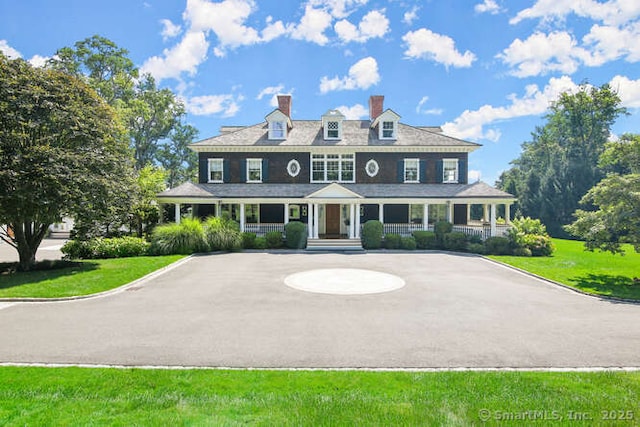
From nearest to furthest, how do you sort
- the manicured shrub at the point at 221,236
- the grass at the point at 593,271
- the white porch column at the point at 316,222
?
the grass at the point at 593,271
the manicured shrub at the point at 221,236
the white porch column at the point at 316,222

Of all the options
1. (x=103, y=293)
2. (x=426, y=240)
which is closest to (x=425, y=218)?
(x=426, y=240)

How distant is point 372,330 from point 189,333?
3.88 meters

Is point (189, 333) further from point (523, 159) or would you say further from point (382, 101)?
point (523, 159)

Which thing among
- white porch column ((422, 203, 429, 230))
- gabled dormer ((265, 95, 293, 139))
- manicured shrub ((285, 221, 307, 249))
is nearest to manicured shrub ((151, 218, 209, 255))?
manicured shrub ((285, 221, 307, 249))

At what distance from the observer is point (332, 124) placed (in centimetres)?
2473

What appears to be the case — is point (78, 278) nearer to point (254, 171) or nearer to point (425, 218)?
point (254, 171)

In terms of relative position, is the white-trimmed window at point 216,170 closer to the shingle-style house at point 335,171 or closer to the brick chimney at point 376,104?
the shingle-style house at point 335,171

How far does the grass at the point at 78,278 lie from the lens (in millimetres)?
9836

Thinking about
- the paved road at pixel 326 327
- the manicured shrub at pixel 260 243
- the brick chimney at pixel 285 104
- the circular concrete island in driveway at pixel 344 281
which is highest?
the brick chimney at pixel 285 104

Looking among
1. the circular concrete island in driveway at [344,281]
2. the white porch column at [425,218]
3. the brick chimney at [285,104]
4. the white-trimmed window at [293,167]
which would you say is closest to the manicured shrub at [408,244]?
the white porch column at [425,218]

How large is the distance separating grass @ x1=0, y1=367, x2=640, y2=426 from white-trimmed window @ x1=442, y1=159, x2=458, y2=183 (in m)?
20.3

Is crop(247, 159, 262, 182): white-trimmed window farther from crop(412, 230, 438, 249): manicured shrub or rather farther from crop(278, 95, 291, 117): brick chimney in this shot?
crop(412, 230, 438, 249): manicured shrub

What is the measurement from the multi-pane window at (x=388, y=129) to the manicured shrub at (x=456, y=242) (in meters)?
9.12

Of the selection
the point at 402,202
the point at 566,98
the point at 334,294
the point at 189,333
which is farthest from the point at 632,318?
the point at 566,98
